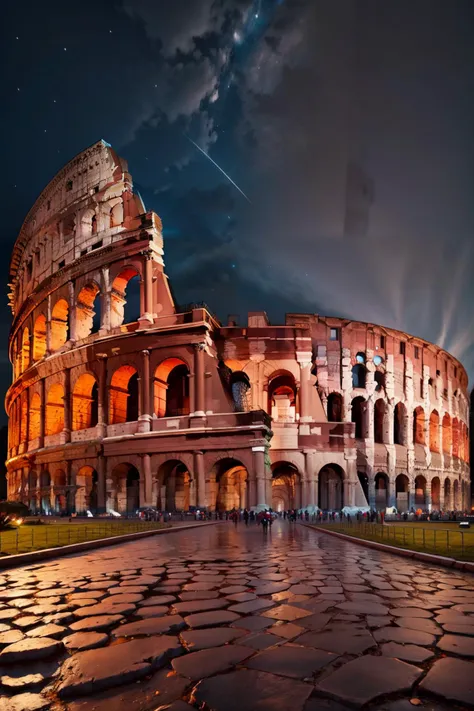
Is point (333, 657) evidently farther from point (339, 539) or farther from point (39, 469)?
point (39, 469)

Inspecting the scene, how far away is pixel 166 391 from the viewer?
38156 millimetres

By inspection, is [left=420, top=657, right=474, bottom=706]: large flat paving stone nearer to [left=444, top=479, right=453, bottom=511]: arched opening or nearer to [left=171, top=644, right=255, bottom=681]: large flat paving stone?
[left=171, top=644, right=255, bottom=681]: large flat paving stone

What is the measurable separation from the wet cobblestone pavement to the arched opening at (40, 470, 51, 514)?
→ 100 ft

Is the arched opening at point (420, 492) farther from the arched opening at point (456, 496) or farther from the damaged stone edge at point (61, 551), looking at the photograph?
the damaged stone edge at point (61, 551)

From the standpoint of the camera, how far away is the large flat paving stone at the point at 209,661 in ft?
12.9

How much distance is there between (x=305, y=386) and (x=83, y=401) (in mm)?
15505

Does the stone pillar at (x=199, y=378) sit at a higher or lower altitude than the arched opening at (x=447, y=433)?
higher

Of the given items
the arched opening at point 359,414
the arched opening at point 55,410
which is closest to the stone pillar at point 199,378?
the arched opening at point 55,410

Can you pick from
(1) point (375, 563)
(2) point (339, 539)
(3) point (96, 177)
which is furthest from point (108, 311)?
(1) point (375, 563)

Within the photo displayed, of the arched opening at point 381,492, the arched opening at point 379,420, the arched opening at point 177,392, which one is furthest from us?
the arched opening at point 379,420

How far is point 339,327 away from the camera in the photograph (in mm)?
44406

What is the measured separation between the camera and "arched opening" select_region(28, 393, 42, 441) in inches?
1679

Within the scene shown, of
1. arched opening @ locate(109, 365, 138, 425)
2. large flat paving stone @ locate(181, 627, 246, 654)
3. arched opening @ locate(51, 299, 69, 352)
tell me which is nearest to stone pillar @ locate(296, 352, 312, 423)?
arched opening @ locate(109, 365, 138, 425)

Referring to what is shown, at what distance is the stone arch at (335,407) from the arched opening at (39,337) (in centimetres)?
2336
